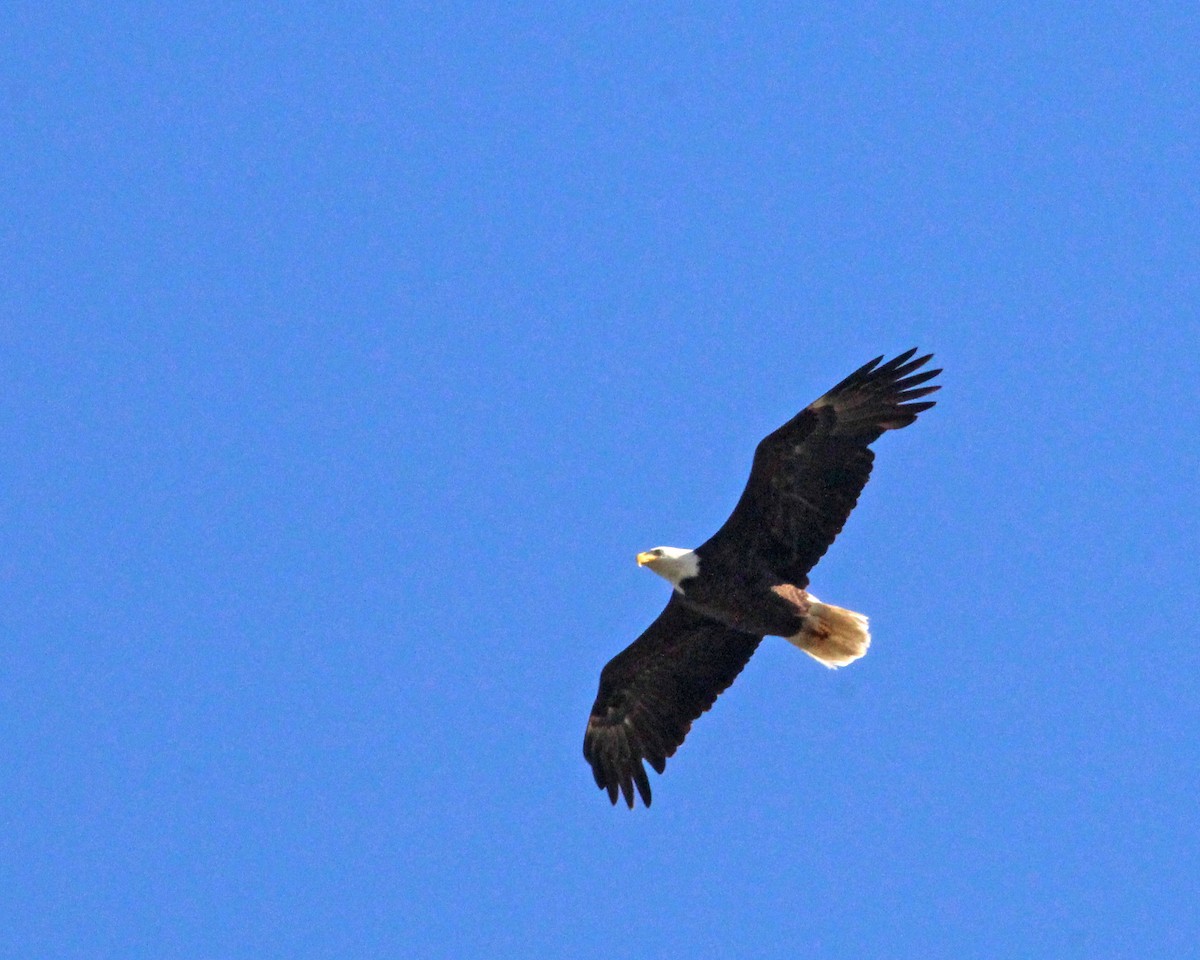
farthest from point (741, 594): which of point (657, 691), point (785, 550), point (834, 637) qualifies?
point (657, 691)

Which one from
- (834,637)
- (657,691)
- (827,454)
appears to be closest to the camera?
(827,454)

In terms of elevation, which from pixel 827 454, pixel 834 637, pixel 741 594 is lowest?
pixel 834 637

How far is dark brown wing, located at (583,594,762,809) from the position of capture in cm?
1532

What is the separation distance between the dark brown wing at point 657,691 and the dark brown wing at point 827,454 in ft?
3.81

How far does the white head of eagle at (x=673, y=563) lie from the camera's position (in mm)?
14703

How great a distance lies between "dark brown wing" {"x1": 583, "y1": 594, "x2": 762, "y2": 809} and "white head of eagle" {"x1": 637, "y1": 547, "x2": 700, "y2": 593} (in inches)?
16.1

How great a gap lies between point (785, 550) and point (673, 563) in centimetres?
85

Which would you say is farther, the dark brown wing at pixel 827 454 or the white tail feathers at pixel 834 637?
the white tail feathers at pixel 834 637

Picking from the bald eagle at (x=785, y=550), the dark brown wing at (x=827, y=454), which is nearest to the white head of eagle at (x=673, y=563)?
the bald eagle at (x=785, y=550)

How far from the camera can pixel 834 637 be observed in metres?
15.0

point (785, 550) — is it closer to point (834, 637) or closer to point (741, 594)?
point (741, 594)

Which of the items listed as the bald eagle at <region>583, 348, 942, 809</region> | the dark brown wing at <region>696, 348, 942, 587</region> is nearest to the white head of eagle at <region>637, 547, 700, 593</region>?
the bald eagle at <region>583, 348, 942, 809</region>

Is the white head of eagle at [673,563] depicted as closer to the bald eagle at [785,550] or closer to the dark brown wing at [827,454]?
the bald eagle at [785,550]

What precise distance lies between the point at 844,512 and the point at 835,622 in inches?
38.8
